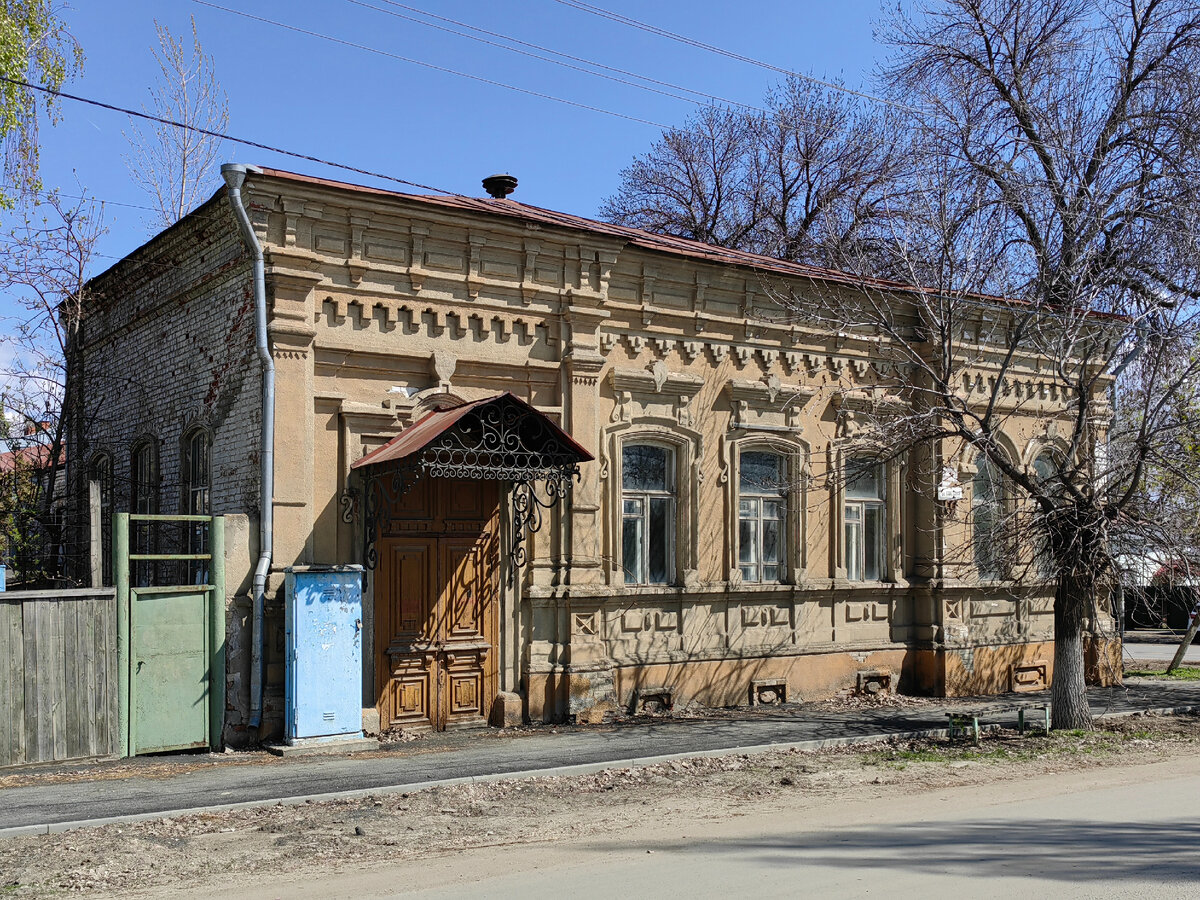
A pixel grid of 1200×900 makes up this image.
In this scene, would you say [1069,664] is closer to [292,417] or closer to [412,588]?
[412,588]

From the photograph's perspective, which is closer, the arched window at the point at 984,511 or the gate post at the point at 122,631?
the gate post at the point at 122,631

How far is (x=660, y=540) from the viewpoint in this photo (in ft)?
46.9

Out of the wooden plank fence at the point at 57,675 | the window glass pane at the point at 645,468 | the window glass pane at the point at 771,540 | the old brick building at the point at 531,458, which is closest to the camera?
the wooden plank fence at the point at 57,675

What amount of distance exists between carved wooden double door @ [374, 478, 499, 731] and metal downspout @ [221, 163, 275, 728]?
1.29 meters

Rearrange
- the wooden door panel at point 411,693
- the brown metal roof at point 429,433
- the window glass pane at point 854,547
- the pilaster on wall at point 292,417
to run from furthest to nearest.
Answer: the window glass pane at point 854,547
the wooden door panel at point 411,693
the pilaster on wall at point 292,417
the brown metal roof at point 429,433

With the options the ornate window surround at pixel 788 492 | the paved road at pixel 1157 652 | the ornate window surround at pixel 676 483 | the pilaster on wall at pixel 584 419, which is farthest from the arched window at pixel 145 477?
the paved road at pixel 1157 652

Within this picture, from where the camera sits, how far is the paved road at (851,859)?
6.47 meters

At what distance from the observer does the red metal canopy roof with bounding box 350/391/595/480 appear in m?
11.0

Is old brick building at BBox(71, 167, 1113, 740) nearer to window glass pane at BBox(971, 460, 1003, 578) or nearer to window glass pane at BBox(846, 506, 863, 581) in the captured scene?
window glass pane at BBox(846, 506, 863, 581)

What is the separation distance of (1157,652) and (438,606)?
19.6 metres

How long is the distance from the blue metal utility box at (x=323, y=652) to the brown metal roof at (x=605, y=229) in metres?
3.94

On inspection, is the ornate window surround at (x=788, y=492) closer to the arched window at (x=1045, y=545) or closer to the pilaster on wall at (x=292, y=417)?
the arched window at (x=1045, y=545)

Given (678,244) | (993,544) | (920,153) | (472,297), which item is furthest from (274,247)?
(993,544)

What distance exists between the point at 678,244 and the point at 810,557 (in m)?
4.65
